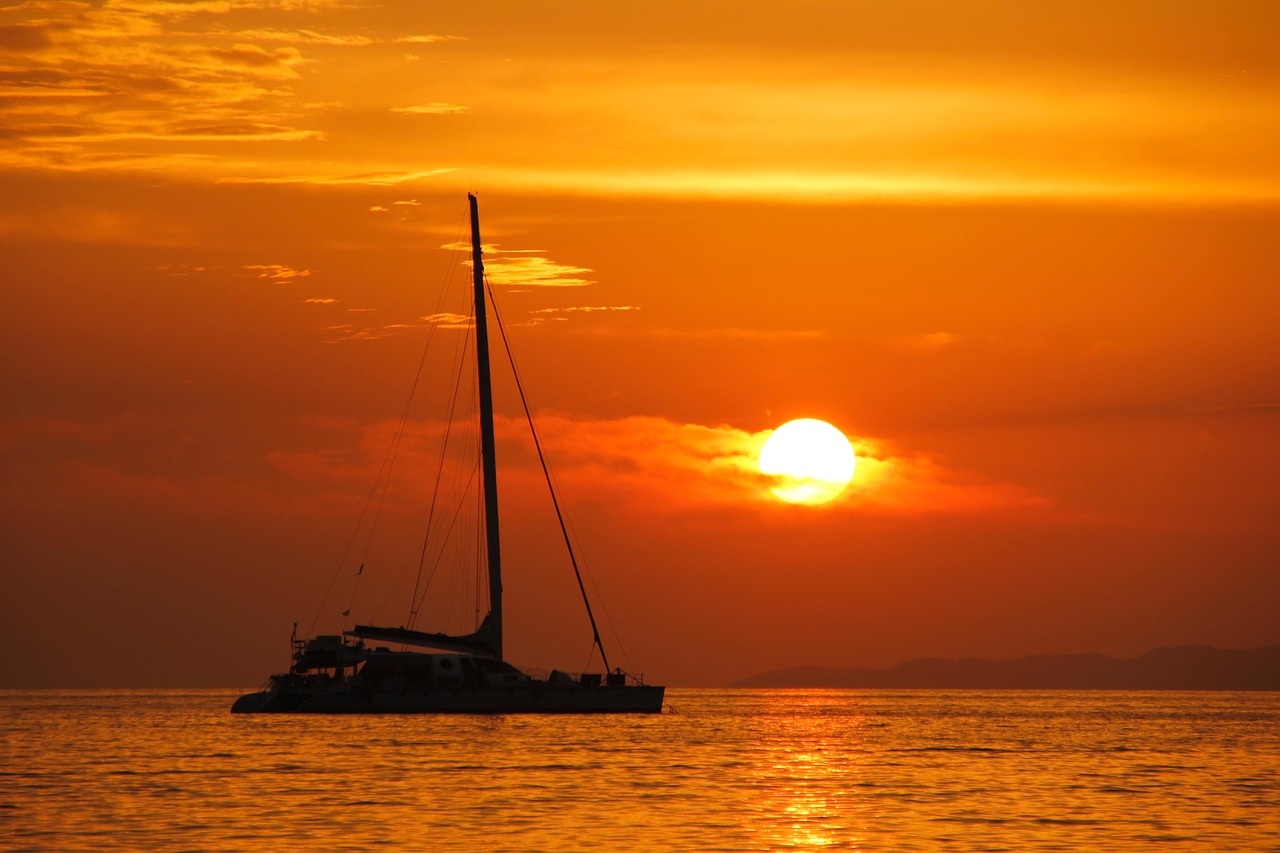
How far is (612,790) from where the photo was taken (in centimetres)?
5553

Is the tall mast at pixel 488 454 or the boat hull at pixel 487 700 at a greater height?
the tall mast at pixel 488 454

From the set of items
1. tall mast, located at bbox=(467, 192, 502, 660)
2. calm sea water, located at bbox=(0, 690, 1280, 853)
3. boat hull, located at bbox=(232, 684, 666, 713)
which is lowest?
calm sea water, located at bbox=(0, 690, 1280, 853)

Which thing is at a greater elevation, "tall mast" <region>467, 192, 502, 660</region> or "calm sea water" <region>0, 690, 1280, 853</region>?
"tall mast" <region>467, 192, 502, 660</region>

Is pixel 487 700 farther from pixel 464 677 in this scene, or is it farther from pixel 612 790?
pixel 612 790

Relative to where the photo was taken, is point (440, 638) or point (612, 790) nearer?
point (612, 790)

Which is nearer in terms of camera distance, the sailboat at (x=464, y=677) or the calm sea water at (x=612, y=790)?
the calm sea water at (x=612, y=790)

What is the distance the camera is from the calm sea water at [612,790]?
143 ft

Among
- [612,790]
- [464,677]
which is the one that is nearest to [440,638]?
[464,677]

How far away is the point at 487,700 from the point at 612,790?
113 feet

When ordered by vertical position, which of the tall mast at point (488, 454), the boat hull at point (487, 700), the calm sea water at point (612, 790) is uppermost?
the tall mast at point (488, 454)

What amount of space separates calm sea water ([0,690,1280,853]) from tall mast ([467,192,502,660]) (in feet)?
20.4

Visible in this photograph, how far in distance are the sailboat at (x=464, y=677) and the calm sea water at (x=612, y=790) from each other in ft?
4.97

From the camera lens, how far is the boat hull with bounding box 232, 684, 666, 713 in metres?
89.2

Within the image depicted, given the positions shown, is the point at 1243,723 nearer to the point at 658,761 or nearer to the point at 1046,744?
the point at 1046,744
